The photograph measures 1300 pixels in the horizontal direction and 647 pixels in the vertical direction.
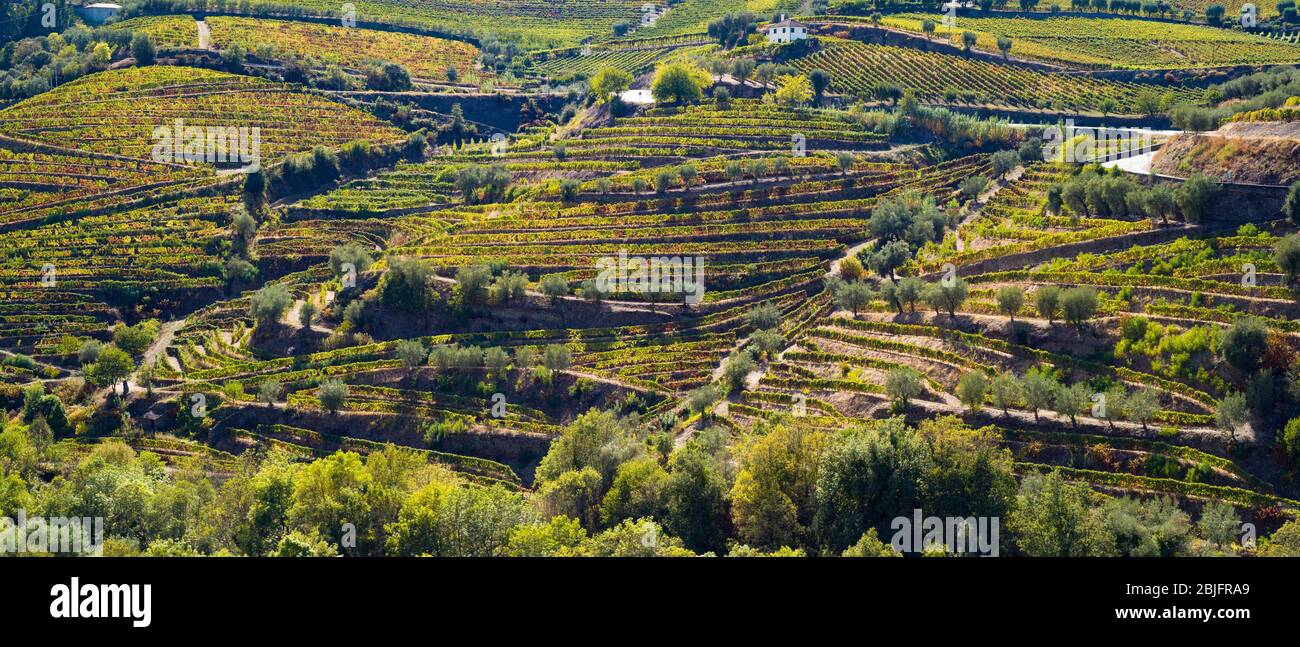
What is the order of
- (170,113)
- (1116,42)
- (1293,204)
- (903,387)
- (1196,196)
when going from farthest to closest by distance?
1. (1116,42)
2. (170,113)
3. (1196,196)
4. (1293,204)
5. (903,387)

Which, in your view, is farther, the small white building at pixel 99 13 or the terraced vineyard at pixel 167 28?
the small white building at pixel 99 13

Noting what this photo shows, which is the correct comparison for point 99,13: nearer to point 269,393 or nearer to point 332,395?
point 269,393

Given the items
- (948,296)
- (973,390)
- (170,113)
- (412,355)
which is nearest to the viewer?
(973,390)

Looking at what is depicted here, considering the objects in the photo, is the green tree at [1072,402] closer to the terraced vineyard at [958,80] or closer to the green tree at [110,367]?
the green tree at [110,367]

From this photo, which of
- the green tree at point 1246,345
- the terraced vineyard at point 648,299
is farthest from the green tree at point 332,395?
the green tree at point 1246,345

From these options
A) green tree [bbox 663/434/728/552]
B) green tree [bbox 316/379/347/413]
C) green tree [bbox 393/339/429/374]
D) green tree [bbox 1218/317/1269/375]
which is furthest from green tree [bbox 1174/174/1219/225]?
green tree [bbox 316/379/347/413]

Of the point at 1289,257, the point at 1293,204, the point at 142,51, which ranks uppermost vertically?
the point at 142,51

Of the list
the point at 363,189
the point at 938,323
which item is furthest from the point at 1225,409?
the point at 363,189

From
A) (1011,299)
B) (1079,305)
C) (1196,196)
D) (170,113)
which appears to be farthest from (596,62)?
(1079,305)

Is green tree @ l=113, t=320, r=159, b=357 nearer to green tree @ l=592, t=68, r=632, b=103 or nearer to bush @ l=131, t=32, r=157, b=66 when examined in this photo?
green tree @ l=592, t=68, r=632, b=103
